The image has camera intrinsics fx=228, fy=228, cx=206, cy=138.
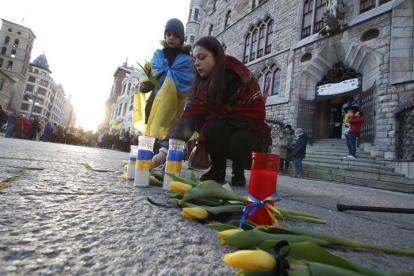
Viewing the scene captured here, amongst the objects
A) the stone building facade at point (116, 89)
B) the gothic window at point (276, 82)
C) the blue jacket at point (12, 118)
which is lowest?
the blue jacket at point (12, 118)

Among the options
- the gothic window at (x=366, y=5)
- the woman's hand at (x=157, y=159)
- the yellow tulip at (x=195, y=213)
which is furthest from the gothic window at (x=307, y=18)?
the yellow tulip at (x=195, y=213)

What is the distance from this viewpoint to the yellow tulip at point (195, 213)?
82 cm

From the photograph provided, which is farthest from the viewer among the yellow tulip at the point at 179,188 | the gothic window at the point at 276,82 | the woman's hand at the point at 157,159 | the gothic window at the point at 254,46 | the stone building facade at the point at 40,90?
the stone building facade at the point at 40,90

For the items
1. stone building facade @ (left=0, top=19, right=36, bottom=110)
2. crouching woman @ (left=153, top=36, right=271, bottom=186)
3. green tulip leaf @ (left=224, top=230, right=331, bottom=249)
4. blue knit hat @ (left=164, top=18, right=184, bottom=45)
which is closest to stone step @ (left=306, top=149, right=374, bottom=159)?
crouching woman @ (left=153, top=36, right=271, bottom=186)

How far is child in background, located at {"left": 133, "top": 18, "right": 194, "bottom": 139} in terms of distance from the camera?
254cm

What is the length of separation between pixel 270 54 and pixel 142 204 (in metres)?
12.8

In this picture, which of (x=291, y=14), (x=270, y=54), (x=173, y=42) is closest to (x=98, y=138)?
(x=270, y=54)

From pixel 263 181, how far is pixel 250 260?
18.8 inches

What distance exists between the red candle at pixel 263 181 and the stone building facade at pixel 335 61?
730 cm

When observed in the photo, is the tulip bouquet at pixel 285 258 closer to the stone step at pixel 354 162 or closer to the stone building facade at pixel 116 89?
the stone step at pixel 354 162

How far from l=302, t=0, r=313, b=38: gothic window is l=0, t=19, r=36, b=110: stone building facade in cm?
5274

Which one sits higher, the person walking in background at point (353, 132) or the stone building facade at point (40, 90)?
the stone building facade at point (40, 90)

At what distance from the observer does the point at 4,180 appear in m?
1.12

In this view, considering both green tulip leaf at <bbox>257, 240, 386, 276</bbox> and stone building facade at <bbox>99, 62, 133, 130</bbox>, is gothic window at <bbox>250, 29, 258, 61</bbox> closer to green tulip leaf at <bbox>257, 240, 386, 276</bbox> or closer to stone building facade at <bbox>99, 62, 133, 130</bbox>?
green tulip leaf at <bbox>257, 240, 386, 276</bbox>
